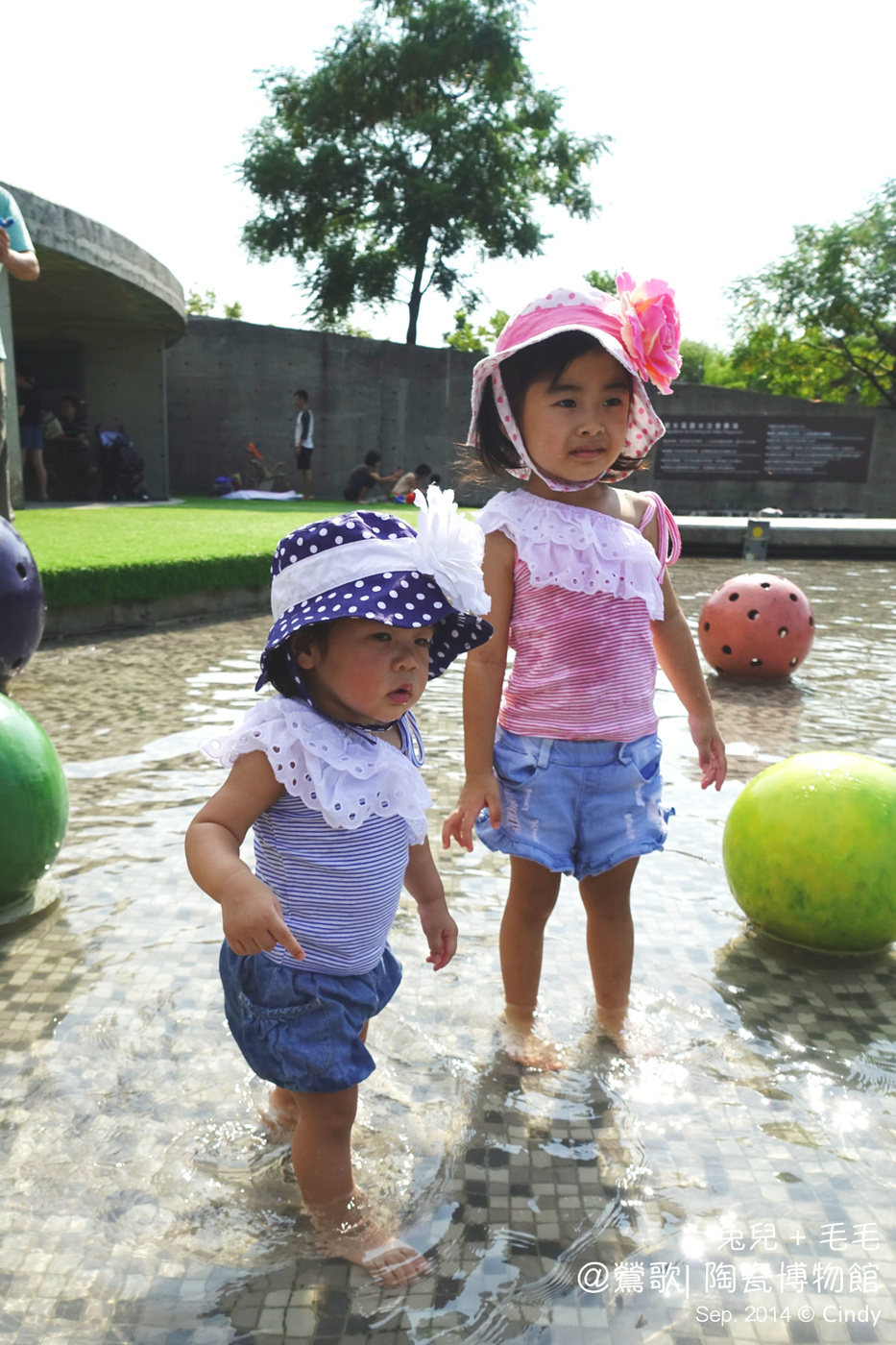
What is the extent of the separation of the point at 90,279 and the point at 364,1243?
1447cm

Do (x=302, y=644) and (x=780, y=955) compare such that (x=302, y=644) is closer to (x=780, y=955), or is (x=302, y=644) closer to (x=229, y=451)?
(x=780, y=955)

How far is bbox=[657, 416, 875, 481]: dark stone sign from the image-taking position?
24.9 metres

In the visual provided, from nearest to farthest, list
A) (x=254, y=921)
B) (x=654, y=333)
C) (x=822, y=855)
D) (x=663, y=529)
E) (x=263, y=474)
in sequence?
(x=254, y=921)
(x=654, y=333)
(x=663, y=529)
(x=822, y=855)
(x=263, y=474)

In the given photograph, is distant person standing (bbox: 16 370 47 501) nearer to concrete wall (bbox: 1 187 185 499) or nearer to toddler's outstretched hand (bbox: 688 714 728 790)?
concrete wall (bbox: 1 187 185 499)

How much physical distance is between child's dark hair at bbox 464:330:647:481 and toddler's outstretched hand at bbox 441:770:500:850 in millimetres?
752

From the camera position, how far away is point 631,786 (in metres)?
2.50

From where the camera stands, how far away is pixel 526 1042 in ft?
8.46

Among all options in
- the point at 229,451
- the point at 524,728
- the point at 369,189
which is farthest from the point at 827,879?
the point at 369,189

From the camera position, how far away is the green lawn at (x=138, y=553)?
25.0 ft

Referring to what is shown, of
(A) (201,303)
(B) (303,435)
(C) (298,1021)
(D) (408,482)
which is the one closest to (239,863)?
(C) (298,1021)

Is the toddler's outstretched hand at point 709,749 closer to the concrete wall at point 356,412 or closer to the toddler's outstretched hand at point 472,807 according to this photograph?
the toddler's outstretched hand at point 472,807

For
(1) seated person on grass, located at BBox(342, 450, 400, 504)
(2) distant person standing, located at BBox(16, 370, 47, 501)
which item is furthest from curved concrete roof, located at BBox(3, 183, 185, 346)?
(1) seated person on grass, located at BBox(342, 450, 400, 504)

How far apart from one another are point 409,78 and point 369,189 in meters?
3.31

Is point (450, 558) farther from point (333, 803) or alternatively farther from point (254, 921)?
point (254, 921)
